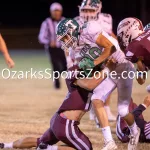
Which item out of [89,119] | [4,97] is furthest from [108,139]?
[4,97]

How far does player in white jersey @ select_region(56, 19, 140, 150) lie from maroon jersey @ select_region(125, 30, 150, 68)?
269mm

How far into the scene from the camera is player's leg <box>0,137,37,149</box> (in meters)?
5.21

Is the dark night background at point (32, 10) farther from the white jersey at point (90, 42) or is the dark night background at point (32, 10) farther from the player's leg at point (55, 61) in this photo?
the white jersey at point (90, 42)

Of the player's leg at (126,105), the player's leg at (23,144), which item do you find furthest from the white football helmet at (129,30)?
the player's leg at (23,144)

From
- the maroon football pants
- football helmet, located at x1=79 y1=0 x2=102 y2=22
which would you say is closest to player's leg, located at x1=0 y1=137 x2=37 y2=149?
the maroon football pants

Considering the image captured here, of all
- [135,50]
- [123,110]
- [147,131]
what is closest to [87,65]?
[135,50]

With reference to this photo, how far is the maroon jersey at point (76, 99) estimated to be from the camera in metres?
4.91

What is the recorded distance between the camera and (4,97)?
8641 mm

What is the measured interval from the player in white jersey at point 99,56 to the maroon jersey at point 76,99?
0.15 metres

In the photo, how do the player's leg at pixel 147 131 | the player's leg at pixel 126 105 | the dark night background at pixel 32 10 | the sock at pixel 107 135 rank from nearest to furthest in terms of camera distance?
1. the sock at pixel 107 135
2. the player's leg at pixel 126 105
3. the player's leg at pixel 147 131
4. the dark night background at pixel 32 10

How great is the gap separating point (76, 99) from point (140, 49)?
70cm

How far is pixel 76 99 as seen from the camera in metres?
4.93

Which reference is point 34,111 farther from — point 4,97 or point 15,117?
point 4,97

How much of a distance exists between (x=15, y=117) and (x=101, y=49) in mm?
2219
